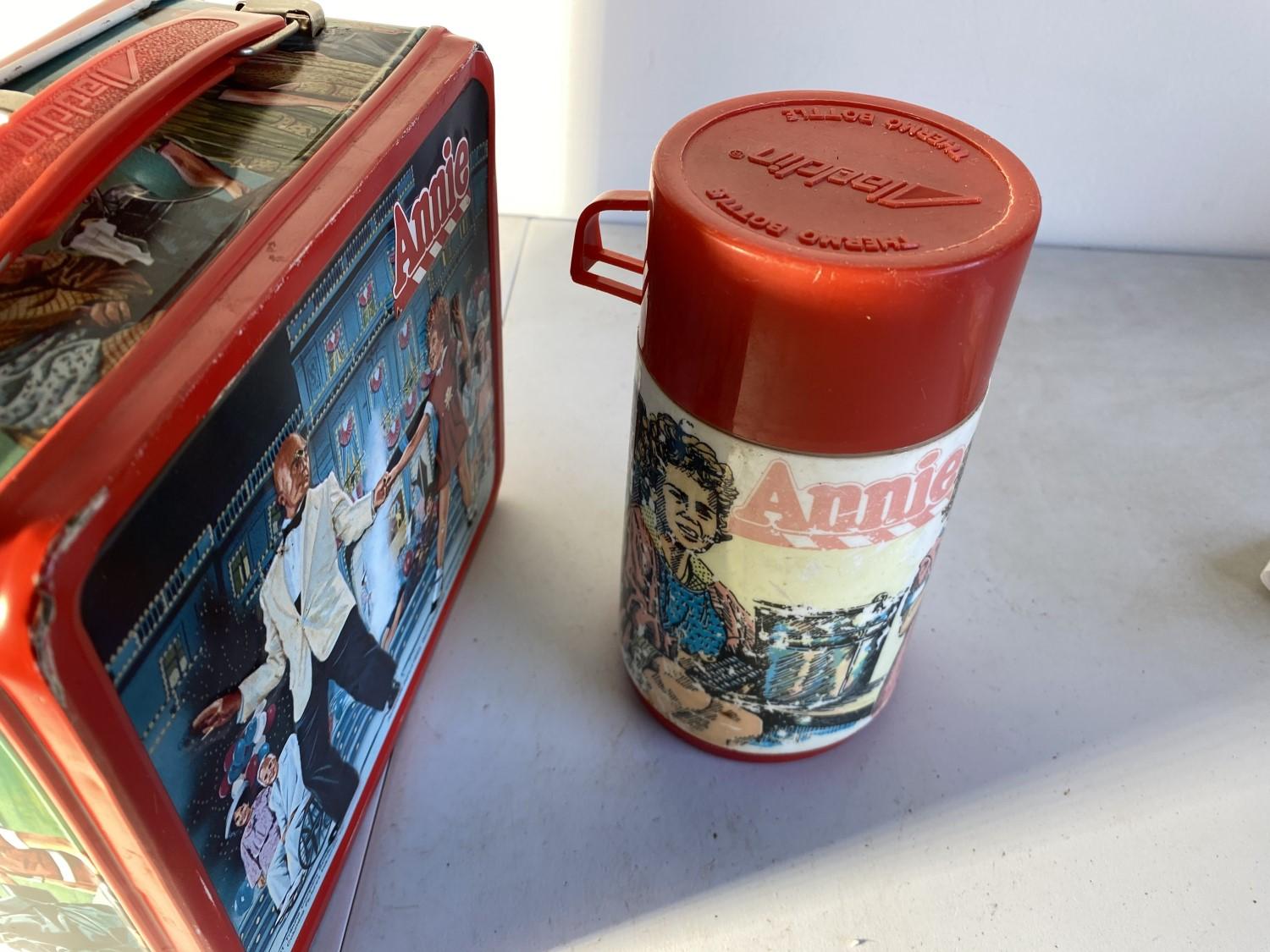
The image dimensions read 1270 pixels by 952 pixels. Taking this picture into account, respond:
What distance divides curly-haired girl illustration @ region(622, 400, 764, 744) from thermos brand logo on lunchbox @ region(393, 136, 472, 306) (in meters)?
0.08

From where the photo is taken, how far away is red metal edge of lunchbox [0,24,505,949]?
0.17 m

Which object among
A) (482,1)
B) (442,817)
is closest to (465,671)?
(442,817)

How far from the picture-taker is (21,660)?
6.7 inches

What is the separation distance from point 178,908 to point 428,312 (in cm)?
19

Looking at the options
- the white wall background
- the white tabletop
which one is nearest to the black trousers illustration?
the white tabletop

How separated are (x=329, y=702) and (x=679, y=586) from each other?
11cm

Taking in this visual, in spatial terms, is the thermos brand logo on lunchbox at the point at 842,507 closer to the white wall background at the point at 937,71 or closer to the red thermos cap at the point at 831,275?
the red thermos cap at the point at 831,275

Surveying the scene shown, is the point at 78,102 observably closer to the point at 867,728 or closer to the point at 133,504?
the point at 133,504

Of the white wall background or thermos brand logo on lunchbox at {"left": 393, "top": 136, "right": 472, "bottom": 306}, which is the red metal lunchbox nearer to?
thermos brand logo on lunchbox at {"left": 393, "top": 136, "right": 472, "bottom": 306}

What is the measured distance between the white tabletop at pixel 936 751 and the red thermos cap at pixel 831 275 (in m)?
0.15

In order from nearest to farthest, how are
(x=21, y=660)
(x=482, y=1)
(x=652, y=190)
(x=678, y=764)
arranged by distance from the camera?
(x=21, y=660)
(x=652, y=190)
(x=678, y=764)
(x=482, y=1)

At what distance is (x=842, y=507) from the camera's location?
29 centimetres

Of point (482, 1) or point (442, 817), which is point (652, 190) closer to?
point (442, 817)

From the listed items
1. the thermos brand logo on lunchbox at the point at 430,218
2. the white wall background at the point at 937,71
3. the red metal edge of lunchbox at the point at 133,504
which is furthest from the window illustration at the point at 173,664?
the white wall background at the point at 937,71
